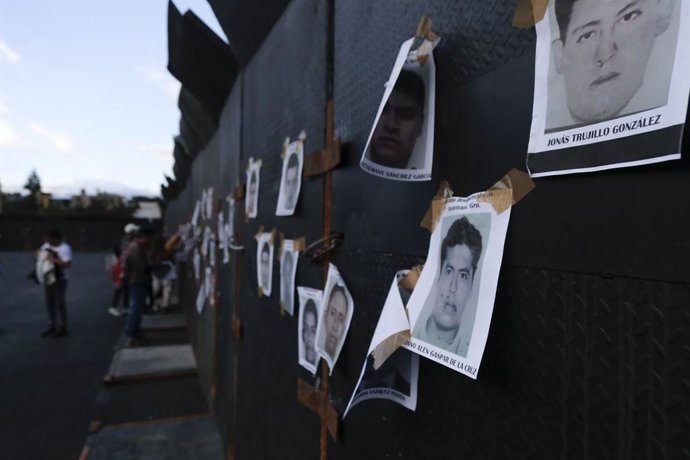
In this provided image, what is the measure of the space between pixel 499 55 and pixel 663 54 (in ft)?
1.30

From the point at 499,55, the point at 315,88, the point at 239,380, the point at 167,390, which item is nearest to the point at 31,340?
the point at 167,390

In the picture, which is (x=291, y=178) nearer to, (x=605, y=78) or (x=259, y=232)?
(x=259, y=232)

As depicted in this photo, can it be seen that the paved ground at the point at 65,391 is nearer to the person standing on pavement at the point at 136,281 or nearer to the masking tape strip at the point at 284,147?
the person standing on pavement at the point at 136,281

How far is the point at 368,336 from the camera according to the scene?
63.0 inches

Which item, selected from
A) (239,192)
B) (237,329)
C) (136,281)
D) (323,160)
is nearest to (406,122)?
(323,160)

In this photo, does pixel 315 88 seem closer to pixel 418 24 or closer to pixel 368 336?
pixel 418 24

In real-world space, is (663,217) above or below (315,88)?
below

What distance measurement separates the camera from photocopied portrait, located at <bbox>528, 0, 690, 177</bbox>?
670mm

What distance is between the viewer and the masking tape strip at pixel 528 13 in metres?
0.89

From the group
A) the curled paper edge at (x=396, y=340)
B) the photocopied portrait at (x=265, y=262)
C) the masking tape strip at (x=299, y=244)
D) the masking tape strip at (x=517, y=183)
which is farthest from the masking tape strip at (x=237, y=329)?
the masking tape strip at (x=517, y=183)

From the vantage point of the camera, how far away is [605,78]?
A: 772mm

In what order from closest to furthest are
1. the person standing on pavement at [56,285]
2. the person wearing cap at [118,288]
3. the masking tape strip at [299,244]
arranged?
the masking tape strip at [299,244] → the person standing on pavement at [56,285] → the person wearing cap at [118,288]

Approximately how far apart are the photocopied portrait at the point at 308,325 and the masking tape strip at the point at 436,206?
89 cm

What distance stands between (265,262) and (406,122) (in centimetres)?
179
